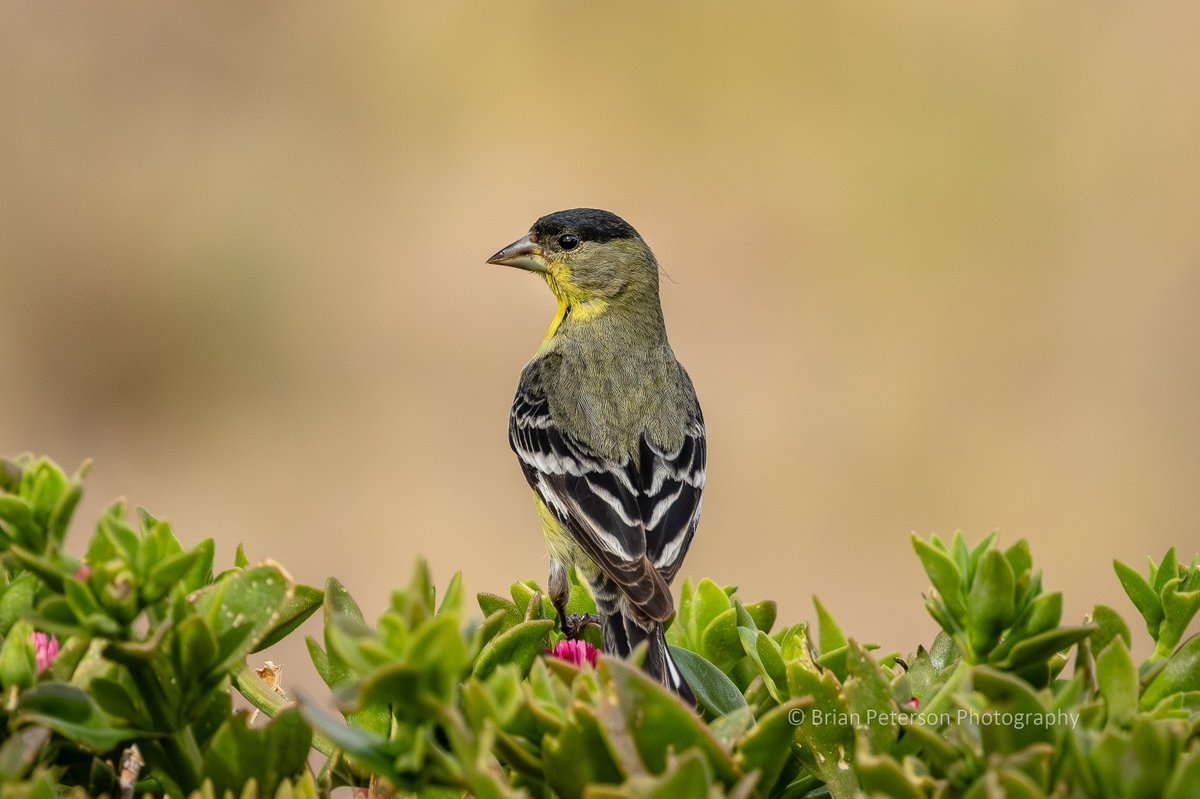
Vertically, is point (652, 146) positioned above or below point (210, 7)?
below

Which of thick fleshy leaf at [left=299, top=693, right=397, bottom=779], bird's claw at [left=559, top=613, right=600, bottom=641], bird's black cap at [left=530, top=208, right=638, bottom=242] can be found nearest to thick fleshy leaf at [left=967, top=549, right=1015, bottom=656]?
thick fleshy leaf at [left=299, top=693, right=397, bottom=779]

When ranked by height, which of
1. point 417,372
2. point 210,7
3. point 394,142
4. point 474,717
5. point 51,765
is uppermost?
point 210,7

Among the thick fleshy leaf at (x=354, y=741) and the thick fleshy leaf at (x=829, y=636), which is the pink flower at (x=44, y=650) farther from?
the thick fleshy leaf at (x=829, y=636)

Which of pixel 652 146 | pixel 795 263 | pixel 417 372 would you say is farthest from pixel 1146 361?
Answer: pixel 417 372

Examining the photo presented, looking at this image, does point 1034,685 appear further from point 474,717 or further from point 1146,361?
point 1146,361

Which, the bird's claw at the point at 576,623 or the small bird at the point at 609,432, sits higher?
the small bird at the point at 609,432

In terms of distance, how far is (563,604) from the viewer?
161 inches

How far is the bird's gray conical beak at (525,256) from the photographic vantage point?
18.7 ft

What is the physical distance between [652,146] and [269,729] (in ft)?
30.3

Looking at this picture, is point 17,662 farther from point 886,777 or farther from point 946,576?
point 946,576

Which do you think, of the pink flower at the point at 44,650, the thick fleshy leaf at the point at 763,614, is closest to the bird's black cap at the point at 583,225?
the thick fleshy leaf at the point at 763,614

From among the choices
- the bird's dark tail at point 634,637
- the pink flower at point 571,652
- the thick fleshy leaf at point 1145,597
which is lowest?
the bird's dark tail at point 634,637

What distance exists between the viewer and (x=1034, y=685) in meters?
2.13

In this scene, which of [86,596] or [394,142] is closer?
[86,596]
